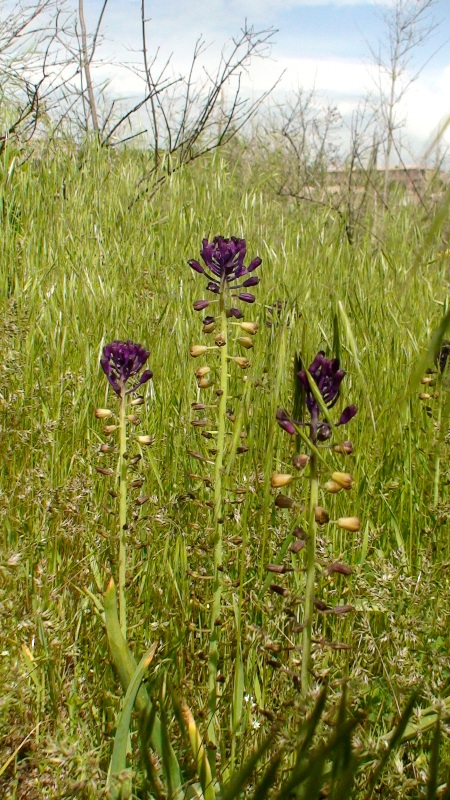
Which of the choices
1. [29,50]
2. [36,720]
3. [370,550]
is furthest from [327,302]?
[29,50]

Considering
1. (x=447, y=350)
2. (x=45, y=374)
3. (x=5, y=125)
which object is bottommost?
(x=45, y=374)

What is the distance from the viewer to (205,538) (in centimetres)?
166

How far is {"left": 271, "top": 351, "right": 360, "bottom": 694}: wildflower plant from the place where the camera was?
1.06 m

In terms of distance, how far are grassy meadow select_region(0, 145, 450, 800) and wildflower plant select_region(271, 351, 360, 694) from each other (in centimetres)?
3

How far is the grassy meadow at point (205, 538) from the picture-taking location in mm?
1146

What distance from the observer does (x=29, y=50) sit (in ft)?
15.3

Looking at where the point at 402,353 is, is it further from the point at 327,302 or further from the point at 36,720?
the point at 36,720

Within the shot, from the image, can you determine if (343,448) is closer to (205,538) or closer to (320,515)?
(320,515)

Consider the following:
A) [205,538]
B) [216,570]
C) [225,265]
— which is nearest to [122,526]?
[216,570]

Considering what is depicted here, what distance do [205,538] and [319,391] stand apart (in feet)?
2.05

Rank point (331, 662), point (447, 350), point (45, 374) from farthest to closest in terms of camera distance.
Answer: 1. point (45, 374)
2. point (447, 350)
3. point (331, 662)

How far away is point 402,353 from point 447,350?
514 mm

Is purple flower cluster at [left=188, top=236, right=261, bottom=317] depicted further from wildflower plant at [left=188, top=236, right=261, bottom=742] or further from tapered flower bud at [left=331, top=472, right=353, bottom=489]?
tapered flower bud at [left=331, top=472, right=353, bottom=489]

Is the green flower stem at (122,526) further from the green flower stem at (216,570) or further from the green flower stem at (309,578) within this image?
the green flower stem at (309,578)
